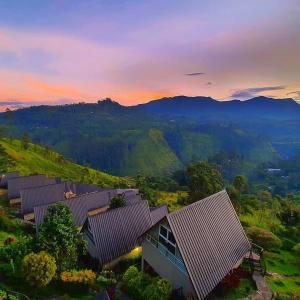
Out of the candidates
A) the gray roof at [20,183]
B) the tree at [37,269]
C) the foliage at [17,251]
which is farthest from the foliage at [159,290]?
the gray roof at [20,183]

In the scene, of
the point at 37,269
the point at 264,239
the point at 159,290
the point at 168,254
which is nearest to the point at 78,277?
the point at 37,269

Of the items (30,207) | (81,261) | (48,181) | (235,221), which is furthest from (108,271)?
(48,181)

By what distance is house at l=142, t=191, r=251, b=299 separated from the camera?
82.7ft

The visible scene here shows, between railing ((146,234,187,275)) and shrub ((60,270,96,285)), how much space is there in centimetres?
587

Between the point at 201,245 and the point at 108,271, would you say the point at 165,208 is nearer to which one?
the point at 108,271

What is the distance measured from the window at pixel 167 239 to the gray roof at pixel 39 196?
40955 mm

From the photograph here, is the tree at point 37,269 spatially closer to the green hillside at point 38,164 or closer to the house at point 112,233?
the house at point 112,233

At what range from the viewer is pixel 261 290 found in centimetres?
2733

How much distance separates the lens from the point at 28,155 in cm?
14775

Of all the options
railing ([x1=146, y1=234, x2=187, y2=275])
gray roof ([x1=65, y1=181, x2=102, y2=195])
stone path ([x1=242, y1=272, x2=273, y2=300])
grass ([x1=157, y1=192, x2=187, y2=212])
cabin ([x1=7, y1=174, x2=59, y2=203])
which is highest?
railing ([x1=146, y1=234, x2=187, y2=275])

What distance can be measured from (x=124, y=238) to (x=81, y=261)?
5086mm

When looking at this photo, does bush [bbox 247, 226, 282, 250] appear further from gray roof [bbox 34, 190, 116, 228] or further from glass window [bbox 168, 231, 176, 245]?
glass window [bbox 168, 231, 176, 245]

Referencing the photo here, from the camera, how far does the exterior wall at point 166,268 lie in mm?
25438

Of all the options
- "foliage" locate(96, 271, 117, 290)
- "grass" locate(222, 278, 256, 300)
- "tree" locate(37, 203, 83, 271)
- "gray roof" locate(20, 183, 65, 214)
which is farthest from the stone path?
"gray roof" locate(20, 183, 65, 214)
